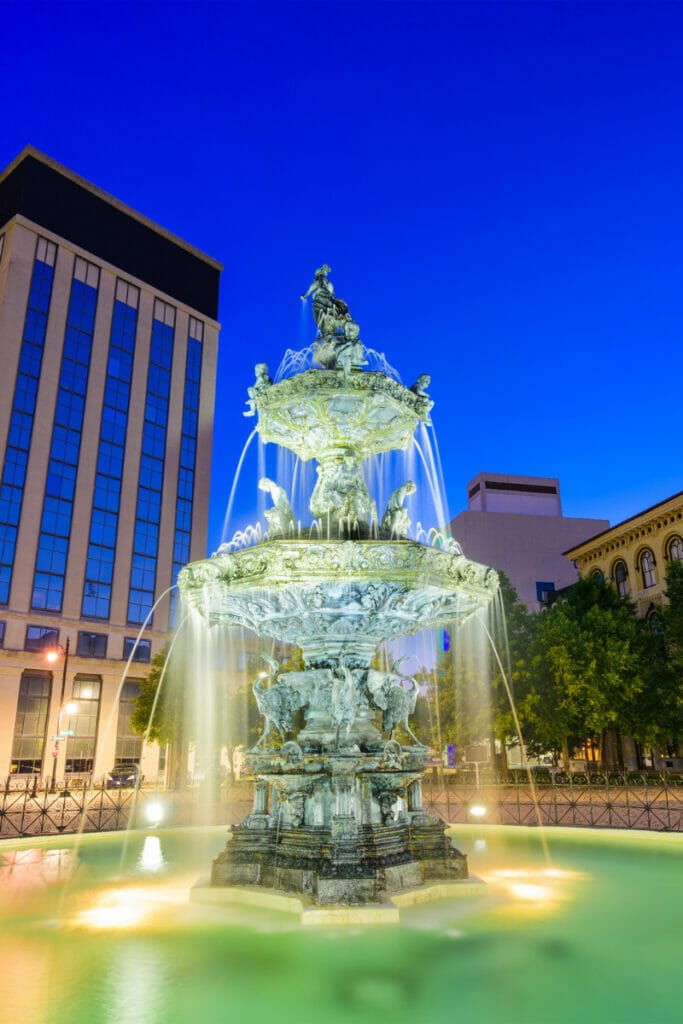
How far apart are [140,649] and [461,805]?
35454 mm

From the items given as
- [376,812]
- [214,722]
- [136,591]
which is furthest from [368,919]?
[136,591]

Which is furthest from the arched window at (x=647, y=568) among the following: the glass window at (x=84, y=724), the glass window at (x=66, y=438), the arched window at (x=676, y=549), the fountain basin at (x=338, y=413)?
the glass window at (x=66, y=438)

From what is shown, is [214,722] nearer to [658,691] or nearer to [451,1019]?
[658,691]

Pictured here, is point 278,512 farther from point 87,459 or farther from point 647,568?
point 87,459

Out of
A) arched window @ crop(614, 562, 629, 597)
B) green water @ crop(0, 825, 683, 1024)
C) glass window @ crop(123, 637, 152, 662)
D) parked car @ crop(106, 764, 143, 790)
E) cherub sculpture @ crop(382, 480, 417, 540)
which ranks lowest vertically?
parked car @ crop(106, 764, 143, 790)

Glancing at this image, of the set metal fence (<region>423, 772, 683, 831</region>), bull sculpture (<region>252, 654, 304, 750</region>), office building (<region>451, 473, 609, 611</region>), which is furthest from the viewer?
office building (<region>451, 473, 609, 611</region>)

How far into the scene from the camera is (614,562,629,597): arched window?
49375mm

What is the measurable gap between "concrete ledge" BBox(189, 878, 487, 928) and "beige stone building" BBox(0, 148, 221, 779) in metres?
38.8

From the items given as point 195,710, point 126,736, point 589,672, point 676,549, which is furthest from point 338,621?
point 126,736

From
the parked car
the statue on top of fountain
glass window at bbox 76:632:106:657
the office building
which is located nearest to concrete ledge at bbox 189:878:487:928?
the statue on top of fountain

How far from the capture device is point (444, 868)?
995 cm

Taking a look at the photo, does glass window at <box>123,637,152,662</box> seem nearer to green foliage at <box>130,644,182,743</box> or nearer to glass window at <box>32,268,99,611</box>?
glass window at <box>32,268,99,611</box>

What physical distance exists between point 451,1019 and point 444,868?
193 inches

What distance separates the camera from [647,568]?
47.3 m
